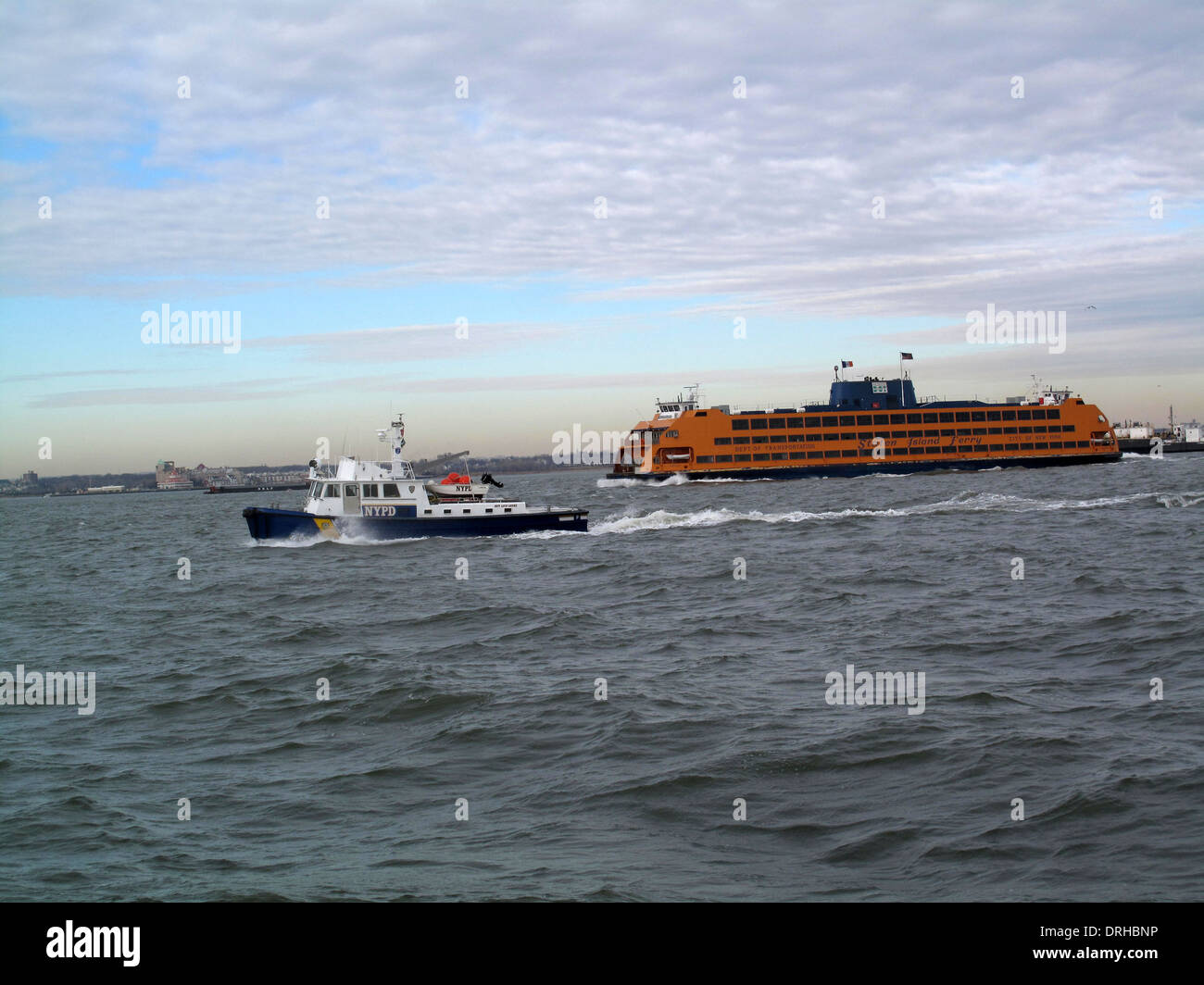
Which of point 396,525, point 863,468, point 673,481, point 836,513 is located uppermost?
point 863,468

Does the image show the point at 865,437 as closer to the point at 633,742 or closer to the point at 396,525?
the point at 396,525

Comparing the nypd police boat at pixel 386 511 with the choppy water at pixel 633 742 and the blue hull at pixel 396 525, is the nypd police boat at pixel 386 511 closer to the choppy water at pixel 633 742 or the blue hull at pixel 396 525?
the blue hull at pixel 396 525

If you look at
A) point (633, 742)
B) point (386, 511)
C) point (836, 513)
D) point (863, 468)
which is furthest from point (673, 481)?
point (633, 742)

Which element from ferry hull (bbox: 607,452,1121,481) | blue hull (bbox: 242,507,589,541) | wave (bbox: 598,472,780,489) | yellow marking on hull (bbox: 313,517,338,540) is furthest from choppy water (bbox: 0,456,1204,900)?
ferry hull (bbox: 607,452,1121,481)

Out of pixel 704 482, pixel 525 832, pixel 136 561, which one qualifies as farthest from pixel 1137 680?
pixel 704 482

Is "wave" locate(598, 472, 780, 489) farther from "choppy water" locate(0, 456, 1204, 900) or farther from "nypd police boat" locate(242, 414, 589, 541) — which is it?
"choppy water" locate(0, 456, 1204, 900)

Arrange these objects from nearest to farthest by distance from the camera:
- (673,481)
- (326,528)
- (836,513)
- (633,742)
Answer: (633,742), (326,528), (836,513), (673,481)

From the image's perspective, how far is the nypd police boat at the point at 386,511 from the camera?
43597 millimetres

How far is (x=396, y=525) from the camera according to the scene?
4338cm

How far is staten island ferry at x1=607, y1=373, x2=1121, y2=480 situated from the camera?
359ft

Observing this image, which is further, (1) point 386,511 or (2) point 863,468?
(2) point 863,468

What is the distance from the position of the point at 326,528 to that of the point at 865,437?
83.9m

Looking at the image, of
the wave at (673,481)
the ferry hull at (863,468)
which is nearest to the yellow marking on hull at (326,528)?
the wave at (673,481)

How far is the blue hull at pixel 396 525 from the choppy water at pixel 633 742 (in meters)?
14.5
